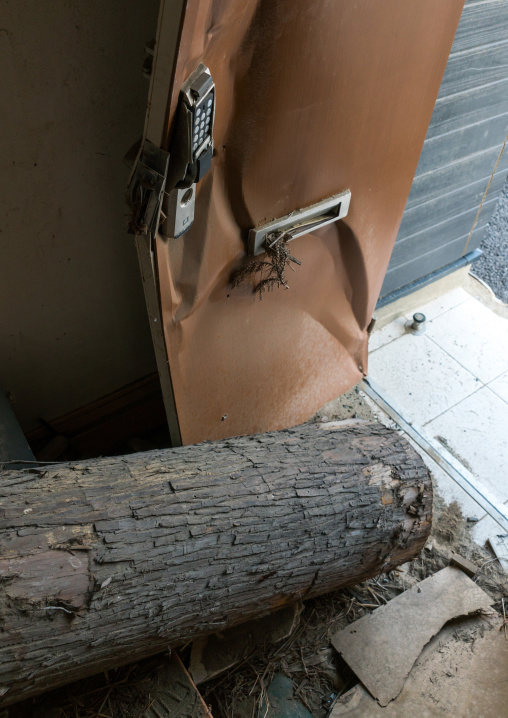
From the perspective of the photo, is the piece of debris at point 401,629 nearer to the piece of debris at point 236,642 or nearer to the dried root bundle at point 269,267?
the piece of debris at point 236,642

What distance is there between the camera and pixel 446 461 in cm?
237

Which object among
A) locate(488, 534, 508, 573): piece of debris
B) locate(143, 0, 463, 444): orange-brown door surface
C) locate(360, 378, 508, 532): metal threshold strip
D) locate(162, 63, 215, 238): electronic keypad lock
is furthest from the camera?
locate(360, 378, 508, 532): metal threshold strip

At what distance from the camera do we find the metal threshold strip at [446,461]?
87.7 inches

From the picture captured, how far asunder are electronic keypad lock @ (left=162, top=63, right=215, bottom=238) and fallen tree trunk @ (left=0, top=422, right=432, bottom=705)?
65 cm

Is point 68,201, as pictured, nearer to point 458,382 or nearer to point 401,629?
point 401,629

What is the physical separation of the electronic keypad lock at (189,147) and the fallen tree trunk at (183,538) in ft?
2.12

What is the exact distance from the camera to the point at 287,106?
4.63ft

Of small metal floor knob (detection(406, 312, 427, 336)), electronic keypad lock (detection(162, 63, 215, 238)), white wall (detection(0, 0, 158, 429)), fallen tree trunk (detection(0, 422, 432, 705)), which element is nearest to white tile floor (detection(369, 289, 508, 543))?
small metal floor knob (detection(406, 312, 427, 336))

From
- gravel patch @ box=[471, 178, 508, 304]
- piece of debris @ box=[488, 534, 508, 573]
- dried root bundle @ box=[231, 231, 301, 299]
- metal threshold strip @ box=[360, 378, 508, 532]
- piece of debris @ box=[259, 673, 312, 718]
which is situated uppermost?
dried root bundle @ box=[231, 231, 301, 299]

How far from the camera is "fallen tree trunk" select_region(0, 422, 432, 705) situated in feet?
3.93

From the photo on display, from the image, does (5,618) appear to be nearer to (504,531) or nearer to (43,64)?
(43,64)

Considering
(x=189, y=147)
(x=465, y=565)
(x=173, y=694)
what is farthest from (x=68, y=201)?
(x=465, y=565)

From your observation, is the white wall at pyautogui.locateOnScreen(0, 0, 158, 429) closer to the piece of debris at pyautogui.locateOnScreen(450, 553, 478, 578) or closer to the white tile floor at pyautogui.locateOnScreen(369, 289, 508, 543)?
the white tile floor at pyautogui.locateOnScreen(369, 289, 508, 543)

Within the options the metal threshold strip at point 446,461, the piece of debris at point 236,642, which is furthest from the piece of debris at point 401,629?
the metal threshold strip at point 446,461
